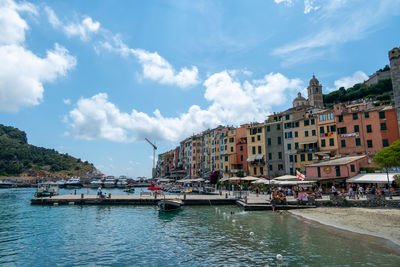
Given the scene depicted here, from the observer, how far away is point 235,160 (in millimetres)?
75250

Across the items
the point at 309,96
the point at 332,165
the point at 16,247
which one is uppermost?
the point at 309,96

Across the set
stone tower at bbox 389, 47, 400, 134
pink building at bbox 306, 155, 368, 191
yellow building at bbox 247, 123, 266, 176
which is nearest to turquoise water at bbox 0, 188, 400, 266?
pink building at bbox 306, 155, 368, 191

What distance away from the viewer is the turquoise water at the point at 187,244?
14500 millimetres

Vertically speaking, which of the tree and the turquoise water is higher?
the tree

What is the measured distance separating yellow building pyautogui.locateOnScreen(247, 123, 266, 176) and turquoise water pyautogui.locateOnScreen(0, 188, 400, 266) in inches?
1450

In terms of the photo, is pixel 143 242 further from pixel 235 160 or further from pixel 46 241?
pixel 235 160

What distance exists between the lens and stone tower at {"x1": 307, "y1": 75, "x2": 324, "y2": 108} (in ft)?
407

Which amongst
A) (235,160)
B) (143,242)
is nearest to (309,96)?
(235,160)

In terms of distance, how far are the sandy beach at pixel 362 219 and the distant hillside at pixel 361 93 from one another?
91148 mm

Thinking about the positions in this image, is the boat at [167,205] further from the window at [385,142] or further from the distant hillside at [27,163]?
the distant hillside at [27,163]

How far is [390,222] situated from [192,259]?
1832 cm

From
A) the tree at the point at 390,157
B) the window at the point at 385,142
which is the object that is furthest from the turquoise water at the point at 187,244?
the window at the point at 385,142

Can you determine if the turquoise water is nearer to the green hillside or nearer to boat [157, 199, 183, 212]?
boat [157, 199, 183, 212]

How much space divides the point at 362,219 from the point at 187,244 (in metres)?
16.9
